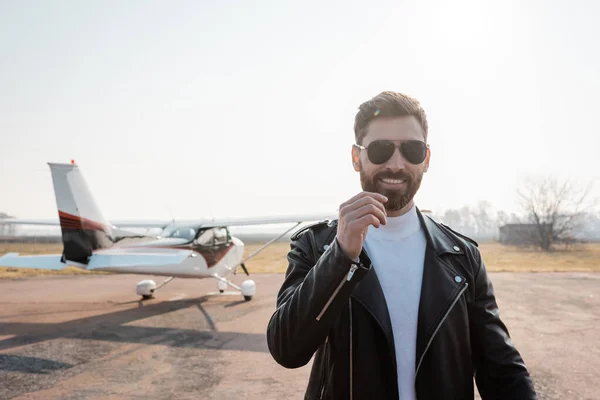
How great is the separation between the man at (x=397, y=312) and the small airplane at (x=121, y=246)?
28.8 ft

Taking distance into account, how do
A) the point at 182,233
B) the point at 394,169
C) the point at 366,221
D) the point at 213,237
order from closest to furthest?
1. the point at 366,221
2. the point at 394,169
3. the point at 182,233
4. the point at 213,237

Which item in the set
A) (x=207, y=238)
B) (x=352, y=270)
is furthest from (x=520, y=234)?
(x=352, y=270)

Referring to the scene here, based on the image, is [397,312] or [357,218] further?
[397,312]

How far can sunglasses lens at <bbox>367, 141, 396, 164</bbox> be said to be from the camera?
4.74ft

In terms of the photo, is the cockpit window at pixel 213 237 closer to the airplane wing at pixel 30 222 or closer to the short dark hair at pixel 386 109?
the airplane wing at pixel 30 222

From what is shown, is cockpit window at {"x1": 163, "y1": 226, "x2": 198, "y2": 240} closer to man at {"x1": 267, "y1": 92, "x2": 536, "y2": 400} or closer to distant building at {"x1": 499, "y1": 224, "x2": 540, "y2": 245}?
man at {"x1": 267, "y1": 92, "x2": 536, "y2": 400}

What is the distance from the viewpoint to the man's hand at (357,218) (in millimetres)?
1130

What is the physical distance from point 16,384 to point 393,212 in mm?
5569

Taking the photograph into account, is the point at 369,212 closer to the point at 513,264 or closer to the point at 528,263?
the point at 513,264

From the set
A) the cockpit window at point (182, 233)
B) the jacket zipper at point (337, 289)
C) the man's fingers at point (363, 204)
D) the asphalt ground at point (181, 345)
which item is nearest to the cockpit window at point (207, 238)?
the cockpit window at point (182, 233)

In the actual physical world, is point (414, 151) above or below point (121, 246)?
above

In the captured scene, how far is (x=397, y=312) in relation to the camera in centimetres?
146

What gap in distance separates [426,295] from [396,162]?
0.49m

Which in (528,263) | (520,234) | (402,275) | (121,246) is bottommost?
(520,234)
